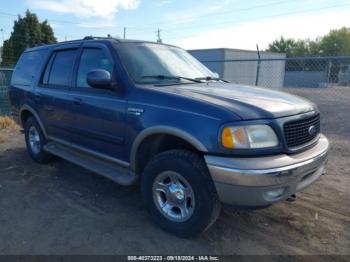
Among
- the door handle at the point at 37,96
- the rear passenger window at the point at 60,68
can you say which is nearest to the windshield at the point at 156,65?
the rear passenger window at the point at 60,68

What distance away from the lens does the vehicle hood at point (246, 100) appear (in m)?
2.81

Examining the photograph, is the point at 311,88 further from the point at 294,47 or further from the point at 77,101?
the point at 294,47

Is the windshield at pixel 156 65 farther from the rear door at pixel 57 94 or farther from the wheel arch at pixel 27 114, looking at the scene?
the wheel arch at pixel 27 114

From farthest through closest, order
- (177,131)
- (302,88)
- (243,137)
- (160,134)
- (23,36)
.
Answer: (23,36)
(302,88)
(160,134)
(177,131)
(243,137)

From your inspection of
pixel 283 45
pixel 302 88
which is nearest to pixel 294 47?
pixel 283 45

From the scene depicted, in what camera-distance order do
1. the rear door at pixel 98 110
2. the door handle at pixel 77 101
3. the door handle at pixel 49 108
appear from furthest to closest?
the door handle at pixel 49 108, the door handle at pixel 77 101, the rear door at pixel 98 110

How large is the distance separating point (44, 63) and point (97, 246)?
129 inches

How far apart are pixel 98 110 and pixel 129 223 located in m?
1.36

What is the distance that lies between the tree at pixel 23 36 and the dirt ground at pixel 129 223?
101ft

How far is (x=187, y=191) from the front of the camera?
10.1 ft

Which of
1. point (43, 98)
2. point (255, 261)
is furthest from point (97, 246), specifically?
point (43, 98)

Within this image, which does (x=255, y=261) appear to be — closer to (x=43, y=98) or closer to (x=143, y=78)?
(x=143, y=78)

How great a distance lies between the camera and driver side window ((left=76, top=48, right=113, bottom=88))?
3.83 metres

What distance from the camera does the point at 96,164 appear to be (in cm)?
402
